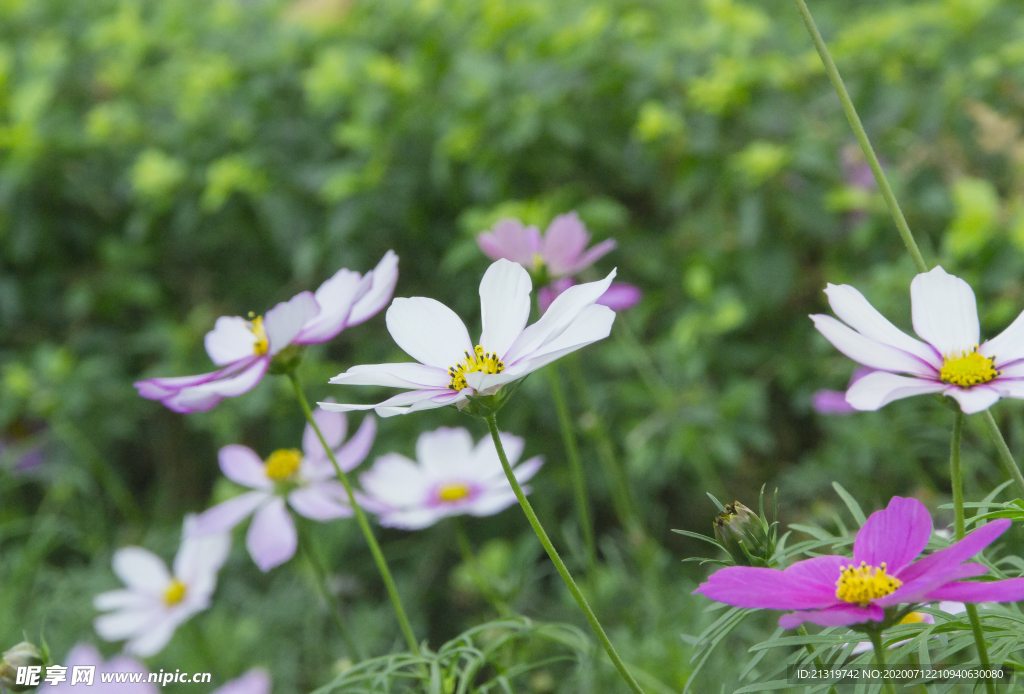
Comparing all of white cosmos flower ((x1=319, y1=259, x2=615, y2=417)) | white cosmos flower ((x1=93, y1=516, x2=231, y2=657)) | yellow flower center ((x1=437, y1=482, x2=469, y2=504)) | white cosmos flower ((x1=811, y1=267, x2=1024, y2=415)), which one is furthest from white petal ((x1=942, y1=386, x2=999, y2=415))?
white cosmos flower ((x1=93, y1=516, x2=231, y2=657))

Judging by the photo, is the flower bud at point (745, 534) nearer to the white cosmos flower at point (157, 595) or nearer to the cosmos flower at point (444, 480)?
the cosmos flower at point (444, 480)

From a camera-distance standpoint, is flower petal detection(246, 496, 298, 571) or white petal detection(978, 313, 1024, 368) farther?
flower petal detection(246, 496, 298, 571)

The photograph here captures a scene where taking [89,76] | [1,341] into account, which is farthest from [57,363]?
[89,76]

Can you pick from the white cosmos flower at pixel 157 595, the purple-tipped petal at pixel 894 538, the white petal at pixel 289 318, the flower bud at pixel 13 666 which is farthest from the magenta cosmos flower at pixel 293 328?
the white cosmos flower at pixel 157 595

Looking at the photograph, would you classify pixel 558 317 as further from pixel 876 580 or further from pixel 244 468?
pixel 244 468

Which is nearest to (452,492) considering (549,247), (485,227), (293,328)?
(549,247)

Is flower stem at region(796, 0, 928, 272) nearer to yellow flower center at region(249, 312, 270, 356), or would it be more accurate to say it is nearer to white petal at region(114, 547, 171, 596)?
yellow flower center at region(249, 312, 270, 356)
